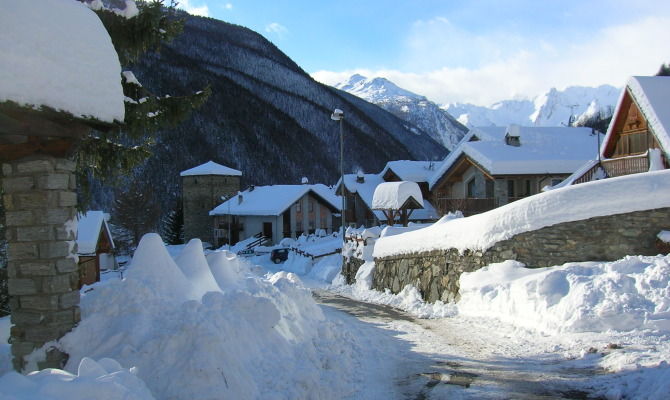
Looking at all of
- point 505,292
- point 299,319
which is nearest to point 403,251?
point 505,292

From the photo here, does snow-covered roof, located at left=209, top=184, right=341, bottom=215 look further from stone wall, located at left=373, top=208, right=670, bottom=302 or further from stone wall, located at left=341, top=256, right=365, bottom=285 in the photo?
stone wall, located at left=373, top=208, right=670, bottom=302

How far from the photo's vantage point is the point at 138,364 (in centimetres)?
659

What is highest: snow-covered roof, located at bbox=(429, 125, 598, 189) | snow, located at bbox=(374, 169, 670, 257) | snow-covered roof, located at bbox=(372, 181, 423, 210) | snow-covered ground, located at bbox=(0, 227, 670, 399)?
snow-covered roof, located at bbox=(429, 125, 598, 189)

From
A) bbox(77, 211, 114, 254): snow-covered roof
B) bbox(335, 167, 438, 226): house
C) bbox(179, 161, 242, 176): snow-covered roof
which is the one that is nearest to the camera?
bbox(77, 211, 114, 254): snow-covered roof

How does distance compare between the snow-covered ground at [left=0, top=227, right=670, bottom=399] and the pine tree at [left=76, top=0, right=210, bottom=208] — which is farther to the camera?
the pine tree at [left=76, top=0, right=210, bottom=208]

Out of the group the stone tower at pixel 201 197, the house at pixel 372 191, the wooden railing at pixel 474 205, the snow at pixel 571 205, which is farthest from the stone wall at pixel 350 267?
the stone tower at pixel 201 197

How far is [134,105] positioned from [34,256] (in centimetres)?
390

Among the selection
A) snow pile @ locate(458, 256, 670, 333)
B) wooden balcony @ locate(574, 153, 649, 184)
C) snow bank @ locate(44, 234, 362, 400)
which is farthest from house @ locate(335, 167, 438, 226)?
snow bank @ locate(44, 234, 362, 400)

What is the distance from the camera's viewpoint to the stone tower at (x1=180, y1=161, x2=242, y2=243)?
5706 centimetres

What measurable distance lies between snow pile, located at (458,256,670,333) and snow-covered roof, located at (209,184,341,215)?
36.2 metres

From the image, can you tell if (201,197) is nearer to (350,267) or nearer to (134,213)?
(134,213)

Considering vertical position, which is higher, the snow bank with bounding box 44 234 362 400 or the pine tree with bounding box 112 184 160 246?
the pine tree with bounding box 112 184 160 246

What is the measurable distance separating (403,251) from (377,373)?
10916mm

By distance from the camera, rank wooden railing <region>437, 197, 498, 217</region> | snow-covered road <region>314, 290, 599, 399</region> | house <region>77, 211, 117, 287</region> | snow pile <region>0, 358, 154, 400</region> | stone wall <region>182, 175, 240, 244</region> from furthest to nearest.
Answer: stone wall <region>182, 175, 240, 244</region>
wooden railing <region>437, 197, 498, 217</region>
house <region>77, 211, 117, 287</region>
snow-covered road <region>314, 290, 599, 399</region>
snow pile <region>0, 358, 154, 400</region>
